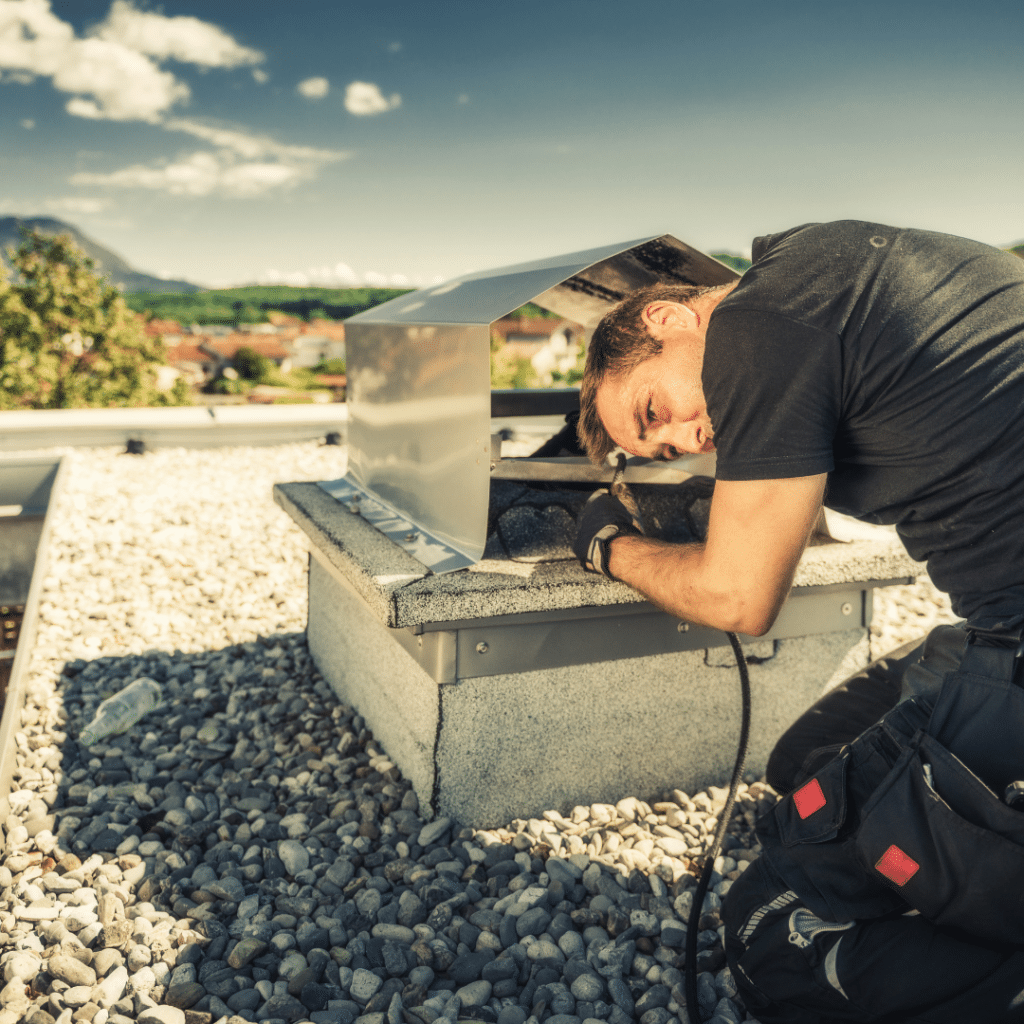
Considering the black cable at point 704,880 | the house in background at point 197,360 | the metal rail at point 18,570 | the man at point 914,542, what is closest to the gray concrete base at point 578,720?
the black cable at point 704,880

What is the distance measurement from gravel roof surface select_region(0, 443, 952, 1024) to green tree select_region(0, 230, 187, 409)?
16.9 meters

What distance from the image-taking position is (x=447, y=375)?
2.06m

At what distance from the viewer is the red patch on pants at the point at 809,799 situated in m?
1.49

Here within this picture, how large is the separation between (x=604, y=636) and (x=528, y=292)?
0.91 meters

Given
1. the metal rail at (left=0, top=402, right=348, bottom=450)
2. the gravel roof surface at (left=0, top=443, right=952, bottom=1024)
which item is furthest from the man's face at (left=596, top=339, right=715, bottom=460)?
the metal rail at (left=0, top=402, right=348, bottom=450)

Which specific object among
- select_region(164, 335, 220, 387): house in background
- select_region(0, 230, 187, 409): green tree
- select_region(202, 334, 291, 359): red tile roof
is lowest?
select_region(164, 335, 220, 387): house in background

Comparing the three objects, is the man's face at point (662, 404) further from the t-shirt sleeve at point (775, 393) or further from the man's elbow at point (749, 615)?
the man's elbow at point (749, 615)

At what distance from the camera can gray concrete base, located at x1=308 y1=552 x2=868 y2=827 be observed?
6.93 feet

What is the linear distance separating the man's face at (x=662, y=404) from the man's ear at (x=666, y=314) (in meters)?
0.04

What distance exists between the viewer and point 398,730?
2.38 meters

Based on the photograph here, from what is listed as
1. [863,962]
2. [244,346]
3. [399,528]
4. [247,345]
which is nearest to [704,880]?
[863,962]

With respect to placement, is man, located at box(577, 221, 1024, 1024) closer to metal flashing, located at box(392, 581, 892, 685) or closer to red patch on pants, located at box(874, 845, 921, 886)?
red patch on pants, located at box(874, 845, 921, 886)

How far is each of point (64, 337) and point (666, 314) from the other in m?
21.2

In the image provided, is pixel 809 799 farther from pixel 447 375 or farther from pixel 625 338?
pixel 447 375
